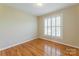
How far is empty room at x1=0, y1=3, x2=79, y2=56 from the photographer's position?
3249 mm

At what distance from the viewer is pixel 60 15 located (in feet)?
15.6

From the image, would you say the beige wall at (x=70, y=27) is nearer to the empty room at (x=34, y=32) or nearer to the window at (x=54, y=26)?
the empty room at (x=34, y=32)

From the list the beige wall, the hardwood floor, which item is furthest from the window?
the hardwood floor

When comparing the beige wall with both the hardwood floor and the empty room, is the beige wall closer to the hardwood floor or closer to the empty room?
the empty room

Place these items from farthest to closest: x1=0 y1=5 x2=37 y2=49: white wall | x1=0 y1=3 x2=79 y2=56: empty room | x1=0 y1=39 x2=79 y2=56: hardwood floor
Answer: x1=0 y1=5 x2=37 y2=49: white wall, x1=0 y1=3 x2=79 y2=56: empty room, x1=0 y1=39 x2=79 y2=56: hardwood floor

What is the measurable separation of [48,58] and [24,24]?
7.51ft

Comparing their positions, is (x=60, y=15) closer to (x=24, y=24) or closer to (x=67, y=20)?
(x=67, y=20)

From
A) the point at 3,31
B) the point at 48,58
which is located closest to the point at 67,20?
the point at 3,31

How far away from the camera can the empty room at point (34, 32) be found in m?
3.25

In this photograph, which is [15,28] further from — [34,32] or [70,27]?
[70,27]

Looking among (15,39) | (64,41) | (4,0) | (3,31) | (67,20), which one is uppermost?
(4,0)

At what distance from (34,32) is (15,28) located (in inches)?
32.3

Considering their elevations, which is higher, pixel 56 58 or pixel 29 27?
pixel 29 27

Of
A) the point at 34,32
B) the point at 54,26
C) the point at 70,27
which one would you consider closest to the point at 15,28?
the point at 34,32
